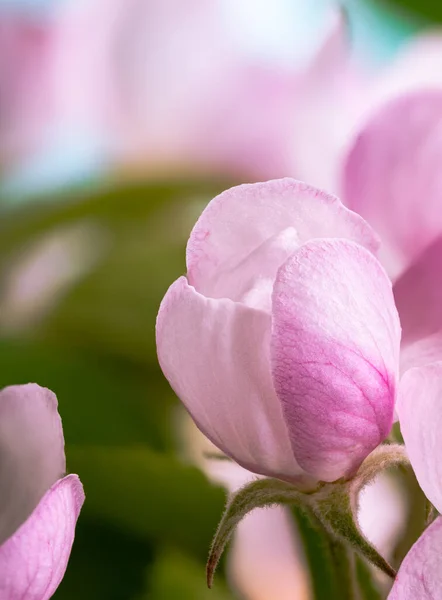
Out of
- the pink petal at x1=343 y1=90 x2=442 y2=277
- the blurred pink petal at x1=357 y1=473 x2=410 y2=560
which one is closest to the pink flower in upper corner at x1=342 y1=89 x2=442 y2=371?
the pink petal at x1=343 y1=90 x2=442 y2=277

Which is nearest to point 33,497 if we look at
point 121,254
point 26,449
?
point 26,449

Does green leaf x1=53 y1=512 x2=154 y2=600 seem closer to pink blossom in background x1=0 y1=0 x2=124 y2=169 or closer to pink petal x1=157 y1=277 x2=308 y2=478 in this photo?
pink petal x1=157 y1=277 x2=308 y2=478

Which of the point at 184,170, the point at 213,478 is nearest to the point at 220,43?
the point at 184,170

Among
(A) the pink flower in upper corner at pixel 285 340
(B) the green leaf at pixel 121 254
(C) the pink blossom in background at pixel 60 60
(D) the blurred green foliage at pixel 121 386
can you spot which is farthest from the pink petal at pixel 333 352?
(C) the pink blossom in background at pixel 60 60

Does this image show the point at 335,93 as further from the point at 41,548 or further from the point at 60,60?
the point at 41,548

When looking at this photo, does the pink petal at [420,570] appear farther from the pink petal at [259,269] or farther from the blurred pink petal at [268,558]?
the blurred pink petal at [268,558]

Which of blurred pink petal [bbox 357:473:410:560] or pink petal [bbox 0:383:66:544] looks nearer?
pink petal [bbox 0:383:66:544]
